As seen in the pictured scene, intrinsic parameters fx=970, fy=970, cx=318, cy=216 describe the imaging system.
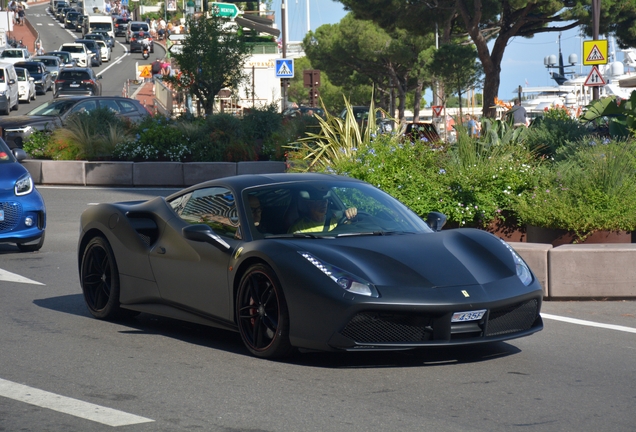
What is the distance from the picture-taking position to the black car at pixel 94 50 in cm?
7731

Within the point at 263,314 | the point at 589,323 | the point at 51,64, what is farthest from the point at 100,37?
the point at 263,314

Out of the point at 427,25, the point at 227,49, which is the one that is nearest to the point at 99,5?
the point at 427,25

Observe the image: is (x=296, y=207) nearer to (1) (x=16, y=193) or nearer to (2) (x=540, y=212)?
(2) (x=540, y=212)

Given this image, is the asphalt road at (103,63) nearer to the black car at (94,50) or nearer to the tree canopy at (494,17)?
the black car at (94,50)

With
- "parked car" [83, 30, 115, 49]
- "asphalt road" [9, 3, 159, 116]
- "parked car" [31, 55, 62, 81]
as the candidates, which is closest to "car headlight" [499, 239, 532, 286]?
"asphalt road" [9, 3, 159, 116]

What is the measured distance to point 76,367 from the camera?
6.28 meters

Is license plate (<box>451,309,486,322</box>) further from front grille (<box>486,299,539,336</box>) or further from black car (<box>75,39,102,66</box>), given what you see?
black car (<box>75,39,102,66</box>)

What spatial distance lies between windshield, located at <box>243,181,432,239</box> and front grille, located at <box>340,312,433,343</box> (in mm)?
954

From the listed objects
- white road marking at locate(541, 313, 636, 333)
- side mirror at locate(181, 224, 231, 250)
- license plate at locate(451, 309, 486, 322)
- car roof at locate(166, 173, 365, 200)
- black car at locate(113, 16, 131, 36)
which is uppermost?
black car at locate(113, 16, 131, 36)

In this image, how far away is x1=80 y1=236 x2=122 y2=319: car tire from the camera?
7.78 m

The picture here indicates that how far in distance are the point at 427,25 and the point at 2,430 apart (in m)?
40.5

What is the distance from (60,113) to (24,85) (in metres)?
24.9

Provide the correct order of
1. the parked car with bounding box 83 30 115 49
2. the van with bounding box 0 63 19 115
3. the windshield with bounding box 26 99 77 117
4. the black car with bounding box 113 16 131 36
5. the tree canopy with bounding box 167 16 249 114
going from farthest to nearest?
the black car with bounding box 113 16 131 36, the parked car with bounding box 83 30 115 49, the van with bounding box 0 63 19 115, the tree canopy with bounding box 167 16 249 114, the windshield with bounding box 26 99 77 117

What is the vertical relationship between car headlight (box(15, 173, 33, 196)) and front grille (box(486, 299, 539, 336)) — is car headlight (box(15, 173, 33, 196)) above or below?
above
